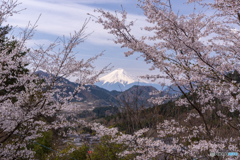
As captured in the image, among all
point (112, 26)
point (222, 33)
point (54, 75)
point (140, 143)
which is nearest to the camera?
point (112, 26)

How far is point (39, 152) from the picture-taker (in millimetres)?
17359

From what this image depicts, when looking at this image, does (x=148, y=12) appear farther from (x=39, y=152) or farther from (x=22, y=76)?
(x=39, y=152)

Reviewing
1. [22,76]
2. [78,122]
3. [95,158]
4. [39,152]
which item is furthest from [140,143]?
[39,152]

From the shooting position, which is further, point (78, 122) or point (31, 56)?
point (78, 122)

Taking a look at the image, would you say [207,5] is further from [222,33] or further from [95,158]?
[95,158]

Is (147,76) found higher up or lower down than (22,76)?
higher up

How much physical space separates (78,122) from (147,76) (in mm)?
3412

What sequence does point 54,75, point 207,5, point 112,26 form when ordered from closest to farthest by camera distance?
point 207,5 → point 112,26 → point 54,75

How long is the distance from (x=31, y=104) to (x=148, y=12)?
4.26 m

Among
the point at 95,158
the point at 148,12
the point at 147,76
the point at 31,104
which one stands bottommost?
the point at 95,158

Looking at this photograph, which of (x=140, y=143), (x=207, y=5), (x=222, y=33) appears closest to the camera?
(x=207, y=5)

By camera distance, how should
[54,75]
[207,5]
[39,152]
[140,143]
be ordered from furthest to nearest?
[39,152], [54,75], [140,143], [207,5]

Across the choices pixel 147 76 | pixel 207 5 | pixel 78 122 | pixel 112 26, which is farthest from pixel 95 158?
pixel 207 5

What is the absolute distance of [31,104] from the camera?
4.67 meters
